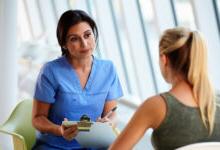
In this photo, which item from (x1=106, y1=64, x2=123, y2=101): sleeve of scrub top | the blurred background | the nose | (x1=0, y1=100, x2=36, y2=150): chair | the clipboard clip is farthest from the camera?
the blurred background

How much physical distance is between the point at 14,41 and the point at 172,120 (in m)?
2.05

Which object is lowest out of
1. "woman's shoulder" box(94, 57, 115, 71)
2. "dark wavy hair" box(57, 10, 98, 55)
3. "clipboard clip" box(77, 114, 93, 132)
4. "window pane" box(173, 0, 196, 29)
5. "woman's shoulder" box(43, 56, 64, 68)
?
"clipboard clip" box(77, 114, 93, 132)

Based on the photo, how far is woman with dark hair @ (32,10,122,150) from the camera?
225 centimetres

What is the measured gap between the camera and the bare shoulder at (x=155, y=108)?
1.58m

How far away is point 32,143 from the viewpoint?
8.54ft

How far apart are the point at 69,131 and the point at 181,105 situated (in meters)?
0.68

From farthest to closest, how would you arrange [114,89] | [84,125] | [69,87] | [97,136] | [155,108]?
[114,89] < [69,87] < [97,136] < [84,125] < [155,108]

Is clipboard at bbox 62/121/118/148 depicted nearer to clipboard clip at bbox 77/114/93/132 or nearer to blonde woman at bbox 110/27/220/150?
clipboard clip at bbox 77/114/93/132

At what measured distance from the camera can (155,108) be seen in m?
1.58

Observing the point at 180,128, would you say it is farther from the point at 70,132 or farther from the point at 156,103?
the point at 70,132

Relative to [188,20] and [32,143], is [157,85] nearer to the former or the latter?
[188,20]

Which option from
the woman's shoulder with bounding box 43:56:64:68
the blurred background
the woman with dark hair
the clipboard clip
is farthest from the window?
the clipboard clip

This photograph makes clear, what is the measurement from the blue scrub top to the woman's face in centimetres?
12

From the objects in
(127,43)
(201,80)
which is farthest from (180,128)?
(127,43)
